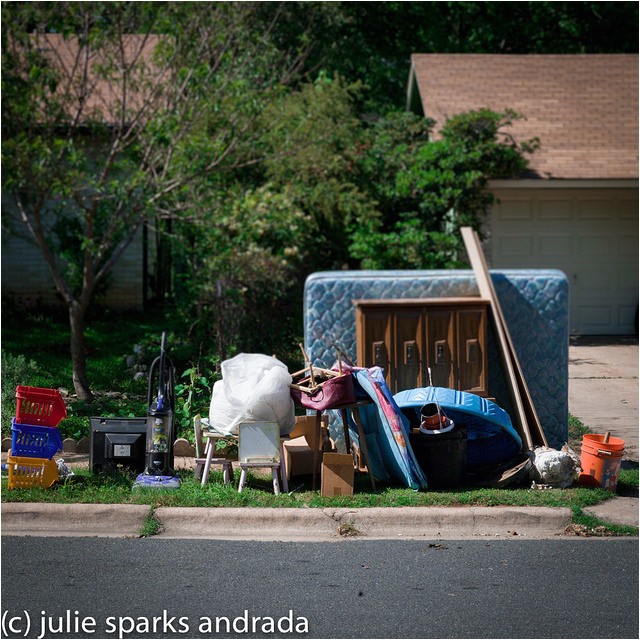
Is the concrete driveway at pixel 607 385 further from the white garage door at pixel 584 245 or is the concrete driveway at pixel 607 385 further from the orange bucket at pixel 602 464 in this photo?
the orange bucket at pixel 602 464

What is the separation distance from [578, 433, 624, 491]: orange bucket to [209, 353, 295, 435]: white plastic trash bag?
2465mm

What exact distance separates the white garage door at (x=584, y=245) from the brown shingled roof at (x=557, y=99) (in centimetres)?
66

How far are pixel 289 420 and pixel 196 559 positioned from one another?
175 centimetres

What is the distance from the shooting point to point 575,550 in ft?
20.4

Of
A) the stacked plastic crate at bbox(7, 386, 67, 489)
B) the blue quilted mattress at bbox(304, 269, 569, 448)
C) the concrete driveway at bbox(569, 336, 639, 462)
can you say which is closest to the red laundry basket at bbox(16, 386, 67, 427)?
the stacked plastic crate at bbox(7, 386, 67, 489)

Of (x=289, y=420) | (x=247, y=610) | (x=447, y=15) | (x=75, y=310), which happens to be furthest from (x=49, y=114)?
(x=447, y=15)

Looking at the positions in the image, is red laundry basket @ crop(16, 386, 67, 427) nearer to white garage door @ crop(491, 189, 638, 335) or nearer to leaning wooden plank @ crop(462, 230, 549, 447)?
leaning wooden plank @ crop(462, 230, 549, 447)

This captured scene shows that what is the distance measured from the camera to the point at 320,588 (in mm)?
5406

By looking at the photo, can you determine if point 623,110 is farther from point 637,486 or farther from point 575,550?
point 575,550

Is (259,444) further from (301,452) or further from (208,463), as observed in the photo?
(301,452)

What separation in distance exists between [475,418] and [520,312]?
4.86ft

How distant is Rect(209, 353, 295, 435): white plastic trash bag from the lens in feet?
23.5

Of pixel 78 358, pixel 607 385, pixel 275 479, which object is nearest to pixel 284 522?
pixel 275 479

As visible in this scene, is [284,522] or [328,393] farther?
[328,393]
